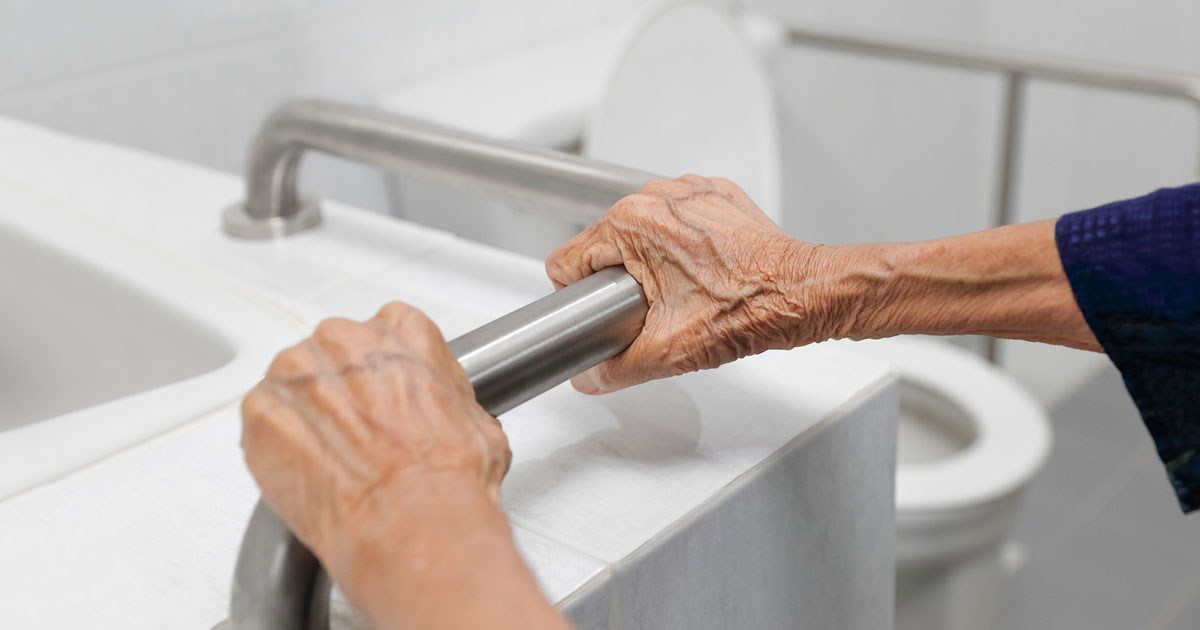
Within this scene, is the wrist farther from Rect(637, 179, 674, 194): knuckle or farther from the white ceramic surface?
the white ceramic surface

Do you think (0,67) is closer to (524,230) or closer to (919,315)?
(524,230)

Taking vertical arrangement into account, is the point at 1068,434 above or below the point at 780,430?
below

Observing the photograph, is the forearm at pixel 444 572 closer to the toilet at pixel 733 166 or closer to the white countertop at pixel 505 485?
the white countertop at pixel 505 485

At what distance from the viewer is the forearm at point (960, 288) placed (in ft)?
1.23

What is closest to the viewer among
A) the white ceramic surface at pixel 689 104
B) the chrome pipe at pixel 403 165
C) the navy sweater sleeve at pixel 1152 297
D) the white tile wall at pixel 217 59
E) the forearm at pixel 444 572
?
the forearm at pixel 444 572

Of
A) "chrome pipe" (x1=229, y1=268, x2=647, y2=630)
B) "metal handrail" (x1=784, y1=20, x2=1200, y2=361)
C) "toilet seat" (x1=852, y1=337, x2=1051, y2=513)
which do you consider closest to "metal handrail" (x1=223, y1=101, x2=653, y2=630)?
"chrome pipe" (x1=229, y1=268, x2=647, y2=630)

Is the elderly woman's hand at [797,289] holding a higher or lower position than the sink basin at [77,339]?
higher

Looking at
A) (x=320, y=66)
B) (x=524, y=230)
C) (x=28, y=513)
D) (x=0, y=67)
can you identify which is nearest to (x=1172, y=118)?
(x=524, y=230)

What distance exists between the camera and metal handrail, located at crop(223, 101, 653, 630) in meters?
0.27

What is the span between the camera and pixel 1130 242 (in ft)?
1.16

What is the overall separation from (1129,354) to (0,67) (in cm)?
79

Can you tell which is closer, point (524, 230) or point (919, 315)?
point (919, 315)

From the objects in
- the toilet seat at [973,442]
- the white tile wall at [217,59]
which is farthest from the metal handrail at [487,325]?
the toilet seat at [973,442]

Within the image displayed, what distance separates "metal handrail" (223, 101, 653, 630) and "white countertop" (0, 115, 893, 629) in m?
0.04
